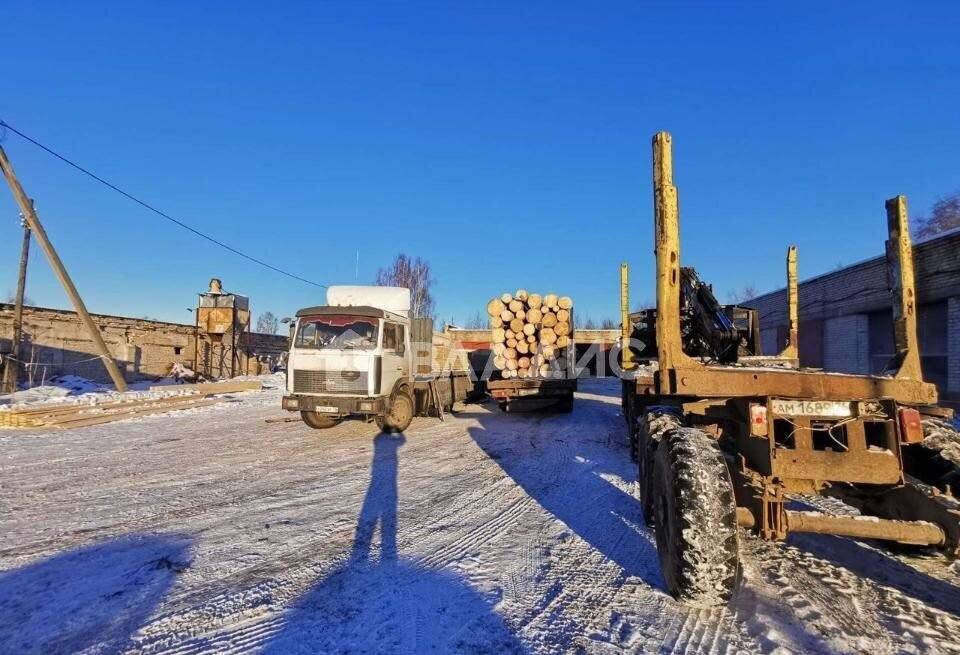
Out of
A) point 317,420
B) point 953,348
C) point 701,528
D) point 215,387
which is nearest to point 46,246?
point 215,387

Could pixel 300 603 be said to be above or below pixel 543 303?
below

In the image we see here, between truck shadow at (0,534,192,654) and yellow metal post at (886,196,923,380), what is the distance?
6.07 m

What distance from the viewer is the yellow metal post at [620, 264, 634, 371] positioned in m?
9.20

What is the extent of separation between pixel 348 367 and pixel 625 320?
562cm

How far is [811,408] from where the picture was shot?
3482 mm

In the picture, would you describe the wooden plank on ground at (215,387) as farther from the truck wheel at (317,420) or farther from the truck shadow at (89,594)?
the truck shadow at (89,594)

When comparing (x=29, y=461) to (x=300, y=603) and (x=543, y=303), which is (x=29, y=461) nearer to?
(x=300, y=603)

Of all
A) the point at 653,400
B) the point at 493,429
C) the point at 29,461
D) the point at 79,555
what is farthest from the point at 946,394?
the point at 29,461

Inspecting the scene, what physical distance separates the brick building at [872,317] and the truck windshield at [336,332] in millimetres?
8242

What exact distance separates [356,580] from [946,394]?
13.2 meters

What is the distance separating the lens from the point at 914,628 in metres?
3.15

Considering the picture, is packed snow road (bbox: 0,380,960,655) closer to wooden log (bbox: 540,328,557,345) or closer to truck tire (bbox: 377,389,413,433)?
truck tire (bbox: 377,389,413,433)

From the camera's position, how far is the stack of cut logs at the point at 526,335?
1263cm

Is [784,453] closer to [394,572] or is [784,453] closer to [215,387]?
[394,572]
